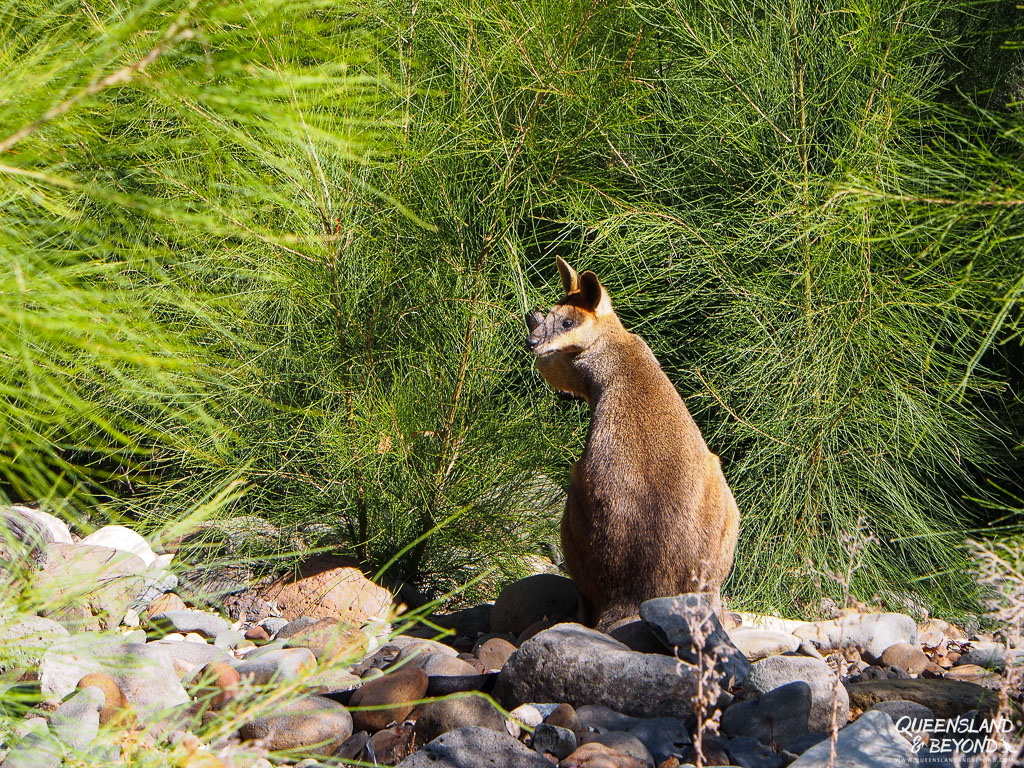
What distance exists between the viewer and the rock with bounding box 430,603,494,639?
15.8 feet

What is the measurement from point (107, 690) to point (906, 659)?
3.14m

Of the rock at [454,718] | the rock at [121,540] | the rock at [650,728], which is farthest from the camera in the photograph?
the rock at [121,540]

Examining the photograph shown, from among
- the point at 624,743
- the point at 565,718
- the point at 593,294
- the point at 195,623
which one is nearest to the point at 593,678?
the point at 565,718

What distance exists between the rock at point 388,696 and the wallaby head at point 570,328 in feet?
4.44

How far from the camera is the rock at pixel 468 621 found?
4.80 m

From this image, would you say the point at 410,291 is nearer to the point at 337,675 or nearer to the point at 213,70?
the point at 337,675

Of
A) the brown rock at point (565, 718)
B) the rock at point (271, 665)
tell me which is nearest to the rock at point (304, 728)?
the rock at point (271, 665)

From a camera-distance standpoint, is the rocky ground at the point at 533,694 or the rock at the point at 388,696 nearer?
the rocky ground at the point at 533,694

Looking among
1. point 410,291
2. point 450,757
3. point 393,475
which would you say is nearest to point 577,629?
point 450,757

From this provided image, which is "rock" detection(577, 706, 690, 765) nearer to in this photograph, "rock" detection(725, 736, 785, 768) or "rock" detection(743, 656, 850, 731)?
"rock" detection(725, 736, 785, 768)

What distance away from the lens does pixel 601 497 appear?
390cm

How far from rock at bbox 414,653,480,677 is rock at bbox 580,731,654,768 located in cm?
75

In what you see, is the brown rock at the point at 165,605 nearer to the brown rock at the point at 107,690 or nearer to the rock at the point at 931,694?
the brown rock at the point at 107,690

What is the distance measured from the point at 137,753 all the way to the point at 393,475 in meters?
2.80
